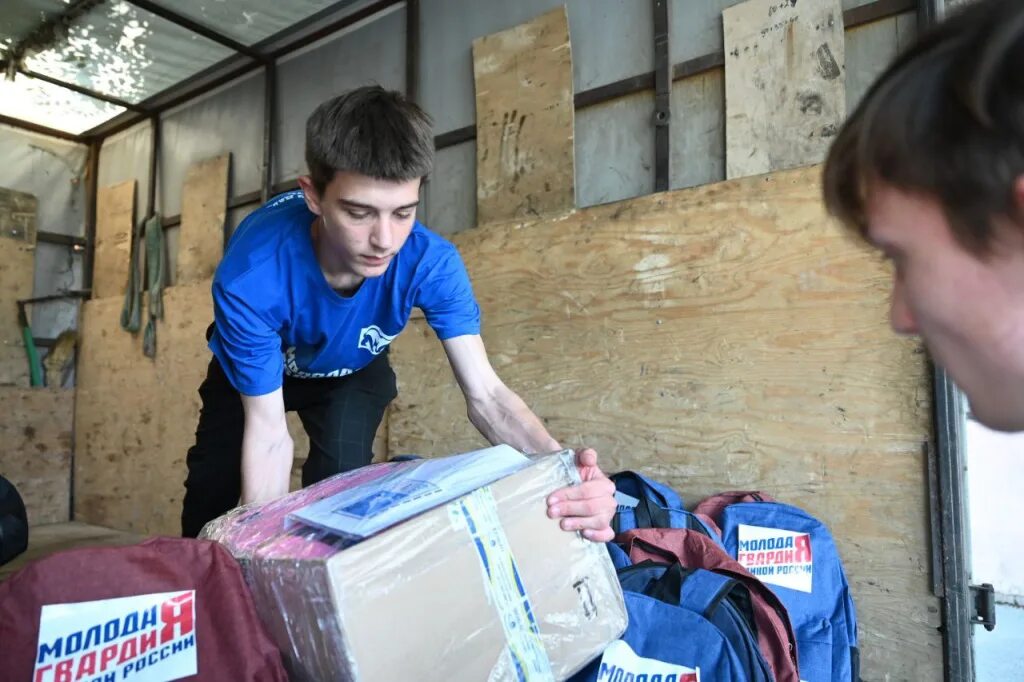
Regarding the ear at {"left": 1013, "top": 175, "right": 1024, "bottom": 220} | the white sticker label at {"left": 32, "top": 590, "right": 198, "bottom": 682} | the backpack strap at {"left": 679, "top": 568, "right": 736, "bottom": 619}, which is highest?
the ear at {"left": 1013, "top": 175, "right": 1024, "bottom": 220}

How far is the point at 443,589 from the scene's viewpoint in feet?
2.29

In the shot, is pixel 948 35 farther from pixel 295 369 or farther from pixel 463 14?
pixel 463 14

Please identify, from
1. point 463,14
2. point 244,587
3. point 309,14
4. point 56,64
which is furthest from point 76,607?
point 56,64

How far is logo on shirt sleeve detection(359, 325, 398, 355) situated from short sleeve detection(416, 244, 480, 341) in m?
0.12

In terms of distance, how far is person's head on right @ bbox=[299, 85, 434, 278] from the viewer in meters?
1.12

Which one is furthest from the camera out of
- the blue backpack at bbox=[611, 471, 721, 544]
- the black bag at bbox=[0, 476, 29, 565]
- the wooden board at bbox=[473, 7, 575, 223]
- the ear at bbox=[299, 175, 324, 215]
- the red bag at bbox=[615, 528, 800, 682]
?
the wooden board at bbox=[473, 7, 575, 223]

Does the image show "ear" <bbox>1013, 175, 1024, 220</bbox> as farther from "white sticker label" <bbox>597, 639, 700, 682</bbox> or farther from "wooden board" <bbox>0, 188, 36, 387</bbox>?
"wooden board" <bbox>0, 188, 36, 387</bbox>

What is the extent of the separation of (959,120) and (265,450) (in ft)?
3.70

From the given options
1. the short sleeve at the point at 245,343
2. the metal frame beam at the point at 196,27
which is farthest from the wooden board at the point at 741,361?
the metal frame beam at the point at 196,27

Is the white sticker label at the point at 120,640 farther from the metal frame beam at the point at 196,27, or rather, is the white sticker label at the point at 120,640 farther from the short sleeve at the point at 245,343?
the metal frame beam at the point at 196,27

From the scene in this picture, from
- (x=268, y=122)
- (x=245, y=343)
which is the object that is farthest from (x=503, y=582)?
(x=268, y=122)

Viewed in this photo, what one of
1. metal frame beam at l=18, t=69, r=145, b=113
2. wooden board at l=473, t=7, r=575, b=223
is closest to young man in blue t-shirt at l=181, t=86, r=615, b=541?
wooden board at l=473, t=7, r=575, b=223

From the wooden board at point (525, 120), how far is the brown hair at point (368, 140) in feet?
3.63

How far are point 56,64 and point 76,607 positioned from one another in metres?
4.06
